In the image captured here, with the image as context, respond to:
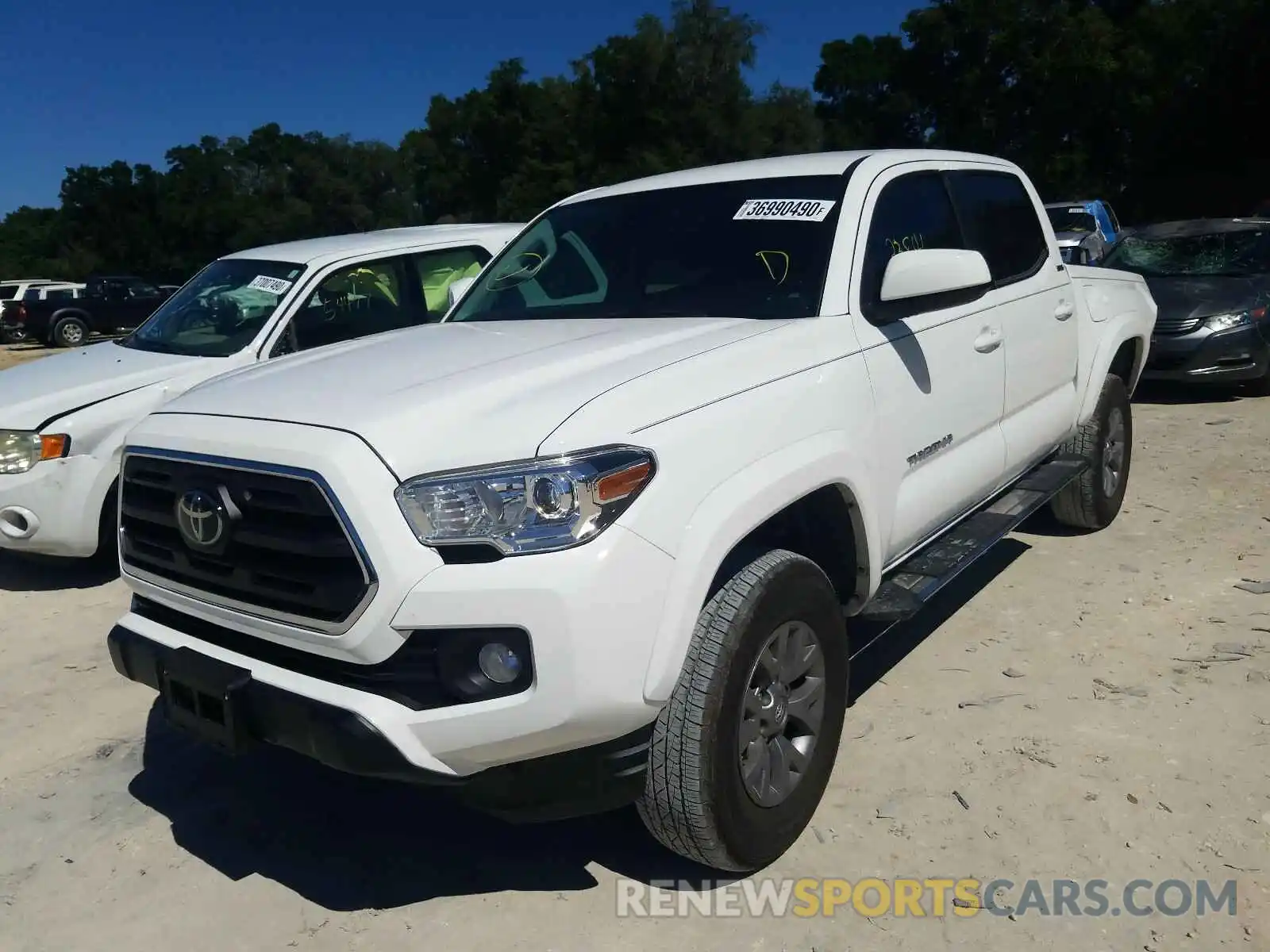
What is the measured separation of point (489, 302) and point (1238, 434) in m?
6.22

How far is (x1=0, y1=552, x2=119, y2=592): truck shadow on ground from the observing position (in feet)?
18.7

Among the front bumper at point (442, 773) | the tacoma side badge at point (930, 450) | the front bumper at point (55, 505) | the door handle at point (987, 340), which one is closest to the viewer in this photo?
the front bumper at point (442, 773)

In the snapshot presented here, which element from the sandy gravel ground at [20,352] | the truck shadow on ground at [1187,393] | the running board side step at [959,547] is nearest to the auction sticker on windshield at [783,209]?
the running board side step at [959,547]

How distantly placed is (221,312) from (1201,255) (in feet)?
27.9

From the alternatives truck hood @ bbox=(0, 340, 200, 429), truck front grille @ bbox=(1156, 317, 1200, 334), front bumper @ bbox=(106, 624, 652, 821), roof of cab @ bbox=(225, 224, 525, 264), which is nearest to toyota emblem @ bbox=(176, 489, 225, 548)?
front bumper @ bbox=(106, 624, 652, 821)

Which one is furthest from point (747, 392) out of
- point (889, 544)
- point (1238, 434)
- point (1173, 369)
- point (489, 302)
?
point (1173, 369)

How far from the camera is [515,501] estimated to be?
233cm

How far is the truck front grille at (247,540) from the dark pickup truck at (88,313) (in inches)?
942

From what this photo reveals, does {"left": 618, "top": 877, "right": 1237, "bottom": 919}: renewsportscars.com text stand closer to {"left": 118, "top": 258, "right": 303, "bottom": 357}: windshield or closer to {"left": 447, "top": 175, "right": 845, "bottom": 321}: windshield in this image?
{"left": 447, "top": 175, "right": 845, "bottom": 321}: windshield

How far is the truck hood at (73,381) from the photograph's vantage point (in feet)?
17.5

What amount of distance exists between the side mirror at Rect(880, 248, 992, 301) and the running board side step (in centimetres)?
95

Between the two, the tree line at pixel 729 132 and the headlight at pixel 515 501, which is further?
the tree line at pixel 729 132

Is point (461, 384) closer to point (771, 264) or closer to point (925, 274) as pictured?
point (771, 264)

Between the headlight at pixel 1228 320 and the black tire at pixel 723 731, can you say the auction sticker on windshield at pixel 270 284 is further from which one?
the headlight at pixel 1228 320
